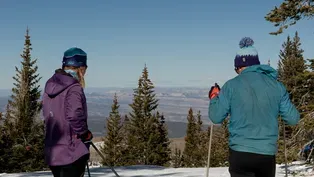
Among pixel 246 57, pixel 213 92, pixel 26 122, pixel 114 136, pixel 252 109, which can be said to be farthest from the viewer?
pixel 114 136

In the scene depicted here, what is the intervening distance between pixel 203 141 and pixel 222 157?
51.9 ft

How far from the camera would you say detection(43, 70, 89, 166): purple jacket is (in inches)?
146

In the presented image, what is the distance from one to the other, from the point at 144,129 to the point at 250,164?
151 ft

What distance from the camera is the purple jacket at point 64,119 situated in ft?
12.1

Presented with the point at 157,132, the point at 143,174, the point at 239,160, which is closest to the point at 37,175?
the point at 143,174

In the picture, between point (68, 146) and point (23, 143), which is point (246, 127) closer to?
point (68, 146)

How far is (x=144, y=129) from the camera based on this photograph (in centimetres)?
4938

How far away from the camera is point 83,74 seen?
4031mm

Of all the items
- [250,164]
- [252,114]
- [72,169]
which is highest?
[252,114]

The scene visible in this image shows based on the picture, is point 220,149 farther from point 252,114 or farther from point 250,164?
point 252,114

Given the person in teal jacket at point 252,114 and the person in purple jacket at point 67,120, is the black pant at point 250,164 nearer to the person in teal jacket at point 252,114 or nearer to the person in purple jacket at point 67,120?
the person in teal jacket at point 252,114

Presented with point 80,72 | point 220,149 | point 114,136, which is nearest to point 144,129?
point 114,136

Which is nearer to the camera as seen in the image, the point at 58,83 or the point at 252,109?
the point at 252,109

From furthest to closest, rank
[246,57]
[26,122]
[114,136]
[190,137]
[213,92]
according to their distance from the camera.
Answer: [190,137] → [114,136] → [26,122] → [213,92] → [246,57]
